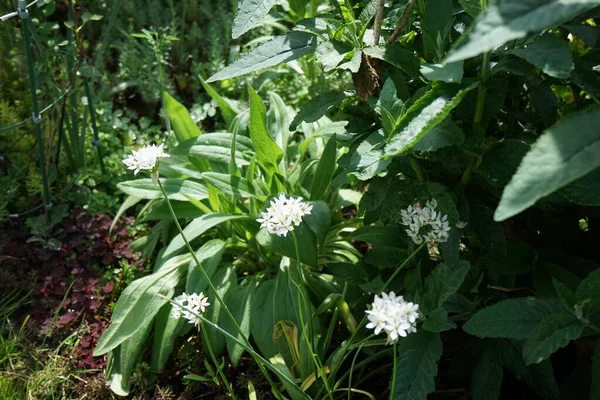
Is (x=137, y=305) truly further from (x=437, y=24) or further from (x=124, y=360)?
(x=437, y=24)

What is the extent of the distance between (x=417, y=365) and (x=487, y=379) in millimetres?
233

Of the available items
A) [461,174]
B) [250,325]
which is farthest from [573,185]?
[250,325]

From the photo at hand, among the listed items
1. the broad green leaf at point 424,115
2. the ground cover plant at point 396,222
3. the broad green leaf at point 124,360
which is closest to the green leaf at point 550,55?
the ground cover plant at point 396,222

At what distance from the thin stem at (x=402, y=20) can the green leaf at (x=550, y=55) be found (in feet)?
0.89

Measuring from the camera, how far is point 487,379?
181 centimetres

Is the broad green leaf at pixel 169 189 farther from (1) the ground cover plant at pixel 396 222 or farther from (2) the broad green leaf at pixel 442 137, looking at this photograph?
(2) the broad green leaf at pixel 442 137

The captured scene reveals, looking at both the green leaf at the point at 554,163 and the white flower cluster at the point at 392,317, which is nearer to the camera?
the green leaf at the point at 554,163

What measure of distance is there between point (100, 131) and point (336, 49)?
5.41 ft

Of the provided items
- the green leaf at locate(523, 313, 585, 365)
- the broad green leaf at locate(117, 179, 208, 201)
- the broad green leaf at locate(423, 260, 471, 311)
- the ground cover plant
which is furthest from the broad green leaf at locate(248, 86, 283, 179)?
the green leaf at locate(523, 313, 585, 365)

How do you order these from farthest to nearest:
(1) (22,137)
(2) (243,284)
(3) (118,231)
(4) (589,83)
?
1. (1) (22,137)
2. (3) (118,231)
3. (2) (243,284)
4. (4) (589,83)

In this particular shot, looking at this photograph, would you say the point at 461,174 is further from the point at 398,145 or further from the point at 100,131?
the point at 100,131

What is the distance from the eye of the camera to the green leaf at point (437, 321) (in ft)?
5.33

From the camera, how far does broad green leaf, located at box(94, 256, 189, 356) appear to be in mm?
2182

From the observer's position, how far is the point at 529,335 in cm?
150
